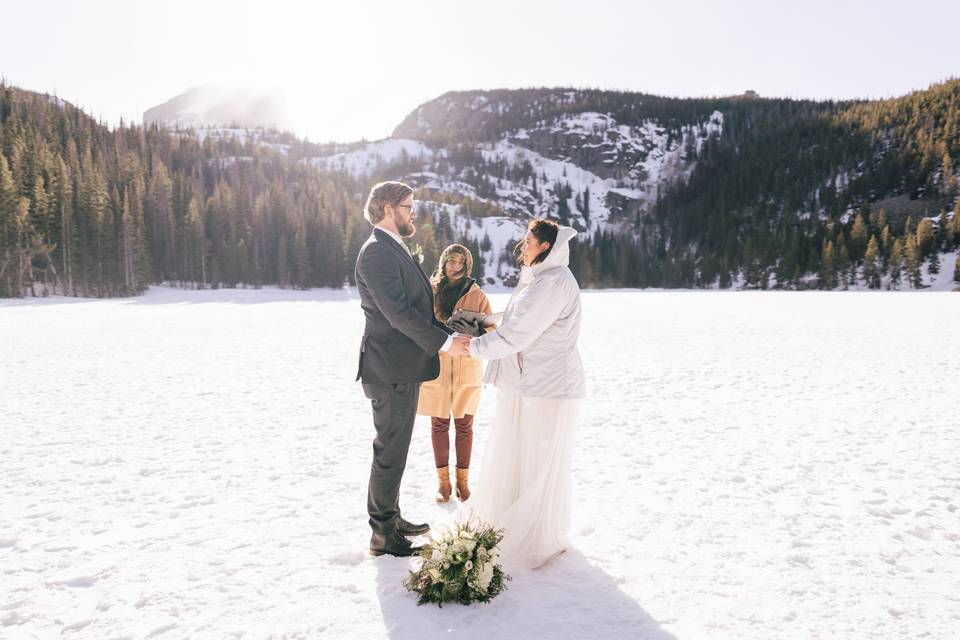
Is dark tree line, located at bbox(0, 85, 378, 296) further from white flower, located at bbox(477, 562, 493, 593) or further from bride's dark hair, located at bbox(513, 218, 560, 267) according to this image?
white flower, located at bbox(477, 562, 493, 593)

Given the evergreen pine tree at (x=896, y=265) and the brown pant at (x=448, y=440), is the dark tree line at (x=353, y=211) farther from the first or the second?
the brown pant at (x=448, y=440)

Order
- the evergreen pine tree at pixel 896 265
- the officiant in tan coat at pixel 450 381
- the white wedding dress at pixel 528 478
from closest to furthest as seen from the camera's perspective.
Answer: the white wedding dress at pixel 528 478 → the officiant in tan coat at pixel 450 381 → the evergreen pine tree at pixel 896 265

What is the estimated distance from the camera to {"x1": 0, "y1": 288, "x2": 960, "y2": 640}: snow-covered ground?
3.44 metres

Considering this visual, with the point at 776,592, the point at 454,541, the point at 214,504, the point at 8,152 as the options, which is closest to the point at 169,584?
the point at 214,504

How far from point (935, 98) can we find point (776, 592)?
675ft

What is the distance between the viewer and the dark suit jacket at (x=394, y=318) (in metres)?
3.82

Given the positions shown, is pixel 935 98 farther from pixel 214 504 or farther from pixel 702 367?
pixel 214 504

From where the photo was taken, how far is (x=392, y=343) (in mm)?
3984

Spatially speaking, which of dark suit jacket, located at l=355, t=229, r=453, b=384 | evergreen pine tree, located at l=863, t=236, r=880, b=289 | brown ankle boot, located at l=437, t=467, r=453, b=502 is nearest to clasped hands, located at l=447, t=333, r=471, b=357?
dark suit jacket, located at l=355, t=229, r=453, b=384

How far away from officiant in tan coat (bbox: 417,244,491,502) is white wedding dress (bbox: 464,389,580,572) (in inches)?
50.1

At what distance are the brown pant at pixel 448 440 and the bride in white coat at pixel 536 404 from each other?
1313 mm

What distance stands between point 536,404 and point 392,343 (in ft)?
4.11

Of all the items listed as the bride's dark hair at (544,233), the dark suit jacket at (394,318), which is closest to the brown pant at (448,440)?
the dark suit jacket at (394,318)

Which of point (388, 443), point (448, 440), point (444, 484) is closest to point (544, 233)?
point (388, 443)
